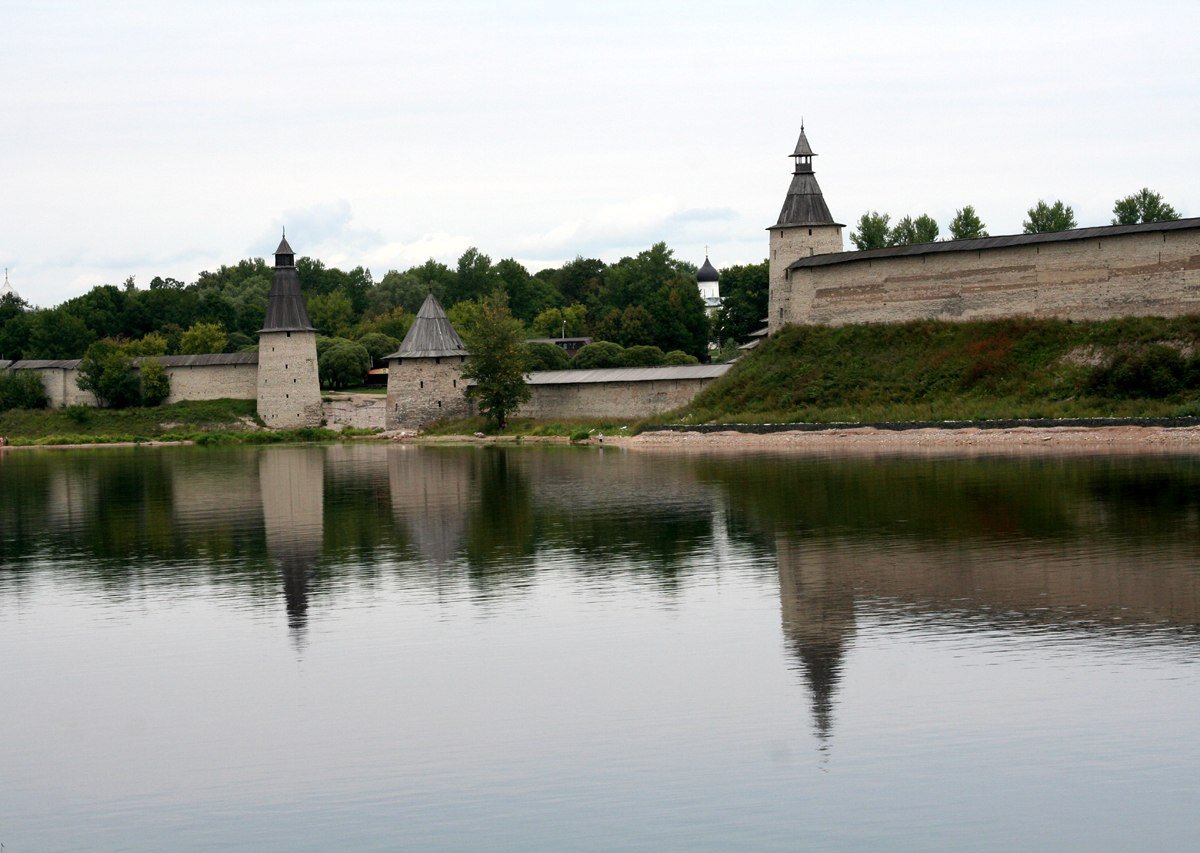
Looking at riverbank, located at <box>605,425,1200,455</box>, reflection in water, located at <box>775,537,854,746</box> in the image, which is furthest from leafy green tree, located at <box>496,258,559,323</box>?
reflection in water, located at <box>775,537,854,746</box>

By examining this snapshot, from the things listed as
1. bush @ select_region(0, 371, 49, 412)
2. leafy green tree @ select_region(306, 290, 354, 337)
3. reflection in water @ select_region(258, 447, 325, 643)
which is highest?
leafy green tree @ select_region(306, 290, 354, 337)

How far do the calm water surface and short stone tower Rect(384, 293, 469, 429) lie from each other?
2797cm

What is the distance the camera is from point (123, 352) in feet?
181

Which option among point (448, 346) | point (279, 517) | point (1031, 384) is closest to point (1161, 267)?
point (1031, 384)

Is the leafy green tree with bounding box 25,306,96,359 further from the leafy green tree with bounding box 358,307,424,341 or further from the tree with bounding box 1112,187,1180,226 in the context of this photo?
the tree with bounding box 1112,187,1180,226

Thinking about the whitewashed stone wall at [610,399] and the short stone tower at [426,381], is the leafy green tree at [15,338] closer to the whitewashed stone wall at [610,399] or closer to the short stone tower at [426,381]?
the short stone tower at [426,381]

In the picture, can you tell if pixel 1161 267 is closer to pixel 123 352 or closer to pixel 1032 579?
pixel 1032 579

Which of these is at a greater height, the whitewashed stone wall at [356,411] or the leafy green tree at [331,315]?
the leafy green tree at [331,315]

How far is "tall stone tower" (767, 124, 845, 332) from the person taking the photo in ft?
143

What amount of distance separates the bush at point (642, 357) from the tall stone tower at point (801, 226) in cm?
978

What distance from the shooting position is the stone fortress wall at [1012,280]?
36.1 meters

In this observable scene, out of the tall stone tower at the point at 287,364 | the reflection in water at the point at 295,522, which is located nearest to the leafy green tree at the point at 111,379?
the tall stone tower at the point at 287,364

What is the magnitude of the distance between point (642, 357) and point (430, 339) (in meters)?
9.16

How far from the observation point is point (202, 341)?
6284 cm
